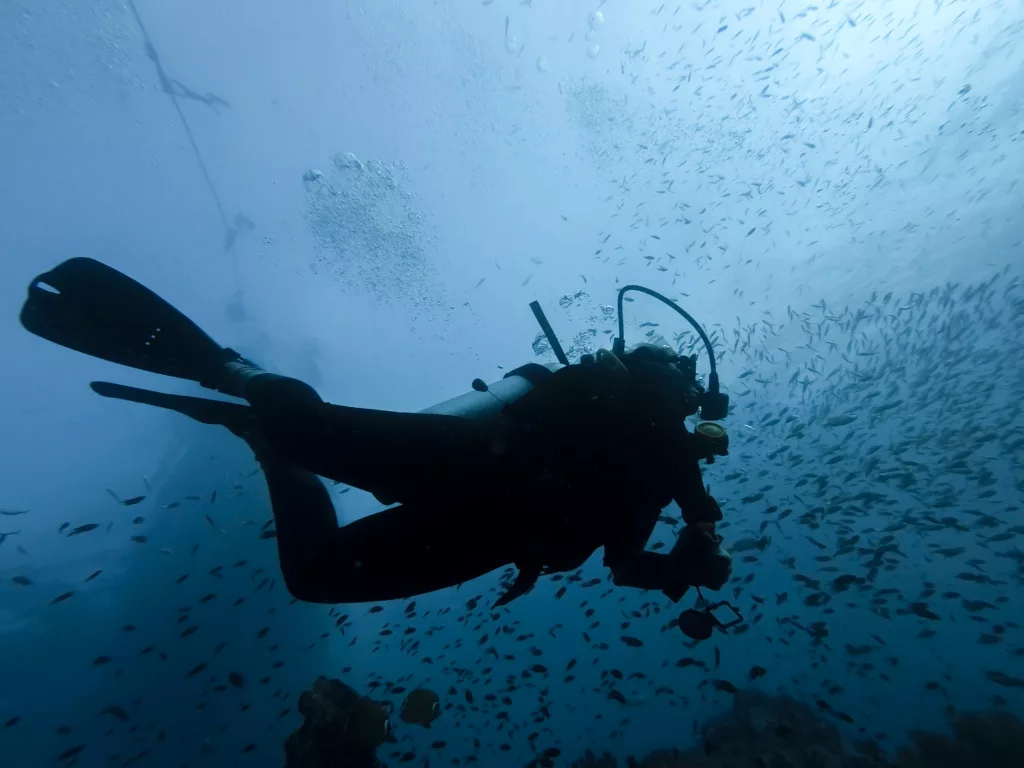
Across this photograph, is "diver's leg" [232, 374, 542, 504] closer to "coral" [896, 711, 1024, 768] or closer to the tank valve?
the tank valve

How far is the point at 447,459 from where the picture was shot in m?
2.57

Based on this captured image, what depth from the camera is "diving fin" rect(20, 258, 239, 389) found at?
2584mm

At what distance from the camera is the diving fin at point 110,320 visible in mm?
2584

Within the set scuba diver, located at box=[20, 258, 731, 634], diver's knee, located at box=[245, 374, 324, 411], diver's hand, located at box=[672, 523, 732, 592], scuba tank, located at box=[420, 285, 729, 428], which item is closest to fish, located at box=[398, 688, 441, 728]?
scuba diver, located at box=[20, 258, 731, 634]

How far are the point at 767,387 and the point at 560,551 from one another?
3880cm

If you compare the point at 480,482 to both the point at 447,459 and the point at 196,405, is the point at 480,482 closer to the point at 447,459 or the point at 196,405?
the point at 447,459

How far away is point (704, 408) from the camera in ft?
11.0

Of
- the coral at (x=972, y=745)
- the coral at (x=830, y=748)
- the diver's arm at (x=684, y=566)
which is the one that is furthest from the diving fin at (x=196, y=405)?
the coral at (x=972, y=745)

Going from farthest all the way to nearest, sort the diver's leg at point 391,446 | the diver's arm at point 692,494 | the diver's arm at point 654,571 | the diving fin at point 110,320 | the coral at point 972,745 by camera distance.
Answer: the coral at point 972,745
the diver's arm at point 692,494
the diver's arm at point 654,571
the diving fin at point 110,320
the diver's leg at point 391,446

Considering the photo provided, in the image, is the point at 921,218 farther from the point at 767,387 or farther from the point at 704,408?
the point at 704,408

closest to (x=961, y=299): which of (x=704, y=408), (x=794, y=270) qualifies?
(x=794, y=270)

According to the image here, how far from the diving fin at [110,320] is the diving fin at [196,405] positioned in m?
0.16

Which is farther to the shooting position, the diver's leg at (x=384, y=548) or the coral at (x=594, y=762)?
the coral at (x=594, y=762)

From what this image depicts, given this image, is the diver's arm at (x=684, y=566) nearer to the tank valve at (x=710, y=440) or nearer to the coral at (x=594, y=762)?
the tank valve at (x=710, y=440)
